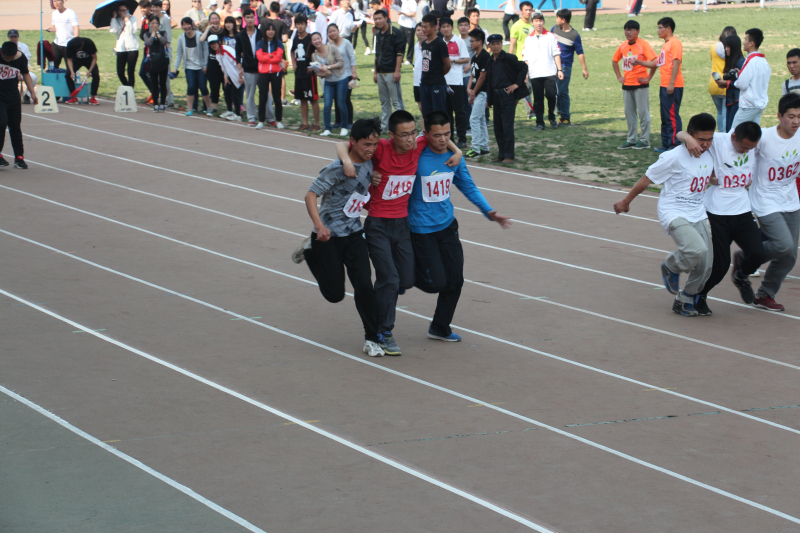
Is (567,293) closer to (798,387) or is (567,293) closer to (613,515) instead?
(798,387)

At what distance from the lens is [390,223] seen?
6898mm

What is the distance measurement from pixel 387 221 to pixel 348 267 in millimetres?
452

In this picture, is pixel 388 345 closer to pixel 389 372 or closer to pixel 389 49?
pixel 389 372

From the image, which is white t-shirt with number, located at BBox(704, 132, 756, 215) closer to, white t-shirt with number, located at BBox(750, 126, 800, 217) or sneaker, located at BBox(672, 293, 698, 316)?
white t-shirt with number, located at BBox(750, 126, 800, 217)

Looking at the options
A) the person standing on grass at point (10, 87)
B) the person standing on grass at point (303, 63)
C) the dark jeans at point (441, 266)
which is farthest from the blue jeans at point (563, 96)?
the dark jeans at point (441, 266)

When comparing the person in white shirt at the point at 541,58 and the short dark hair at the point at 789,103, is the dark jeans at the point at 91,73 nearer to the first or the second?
the person in white shirt at the point at 541,58

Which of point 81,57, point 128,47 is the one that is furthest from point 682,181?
point 81,57

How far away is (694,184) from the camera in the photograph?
25.3ft

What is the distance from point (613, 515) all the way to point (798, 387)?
8.23 ft

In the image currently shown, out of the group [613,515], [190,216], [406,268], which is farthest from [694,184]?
[190,216]

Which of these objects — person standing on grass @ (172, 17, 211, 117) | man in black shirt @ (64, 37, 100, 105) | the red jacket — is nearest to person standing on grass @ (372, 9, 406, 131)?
the red jacket

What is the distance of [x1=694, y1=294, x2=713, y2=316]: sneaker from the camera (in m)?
7.95

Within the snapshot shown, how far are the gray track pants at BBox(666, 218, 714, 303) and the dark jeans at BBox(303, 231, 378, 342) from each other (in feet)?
8.92

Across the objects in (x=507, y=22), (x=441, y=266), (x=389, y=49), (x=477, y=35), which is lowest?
(x=441, y=266)
